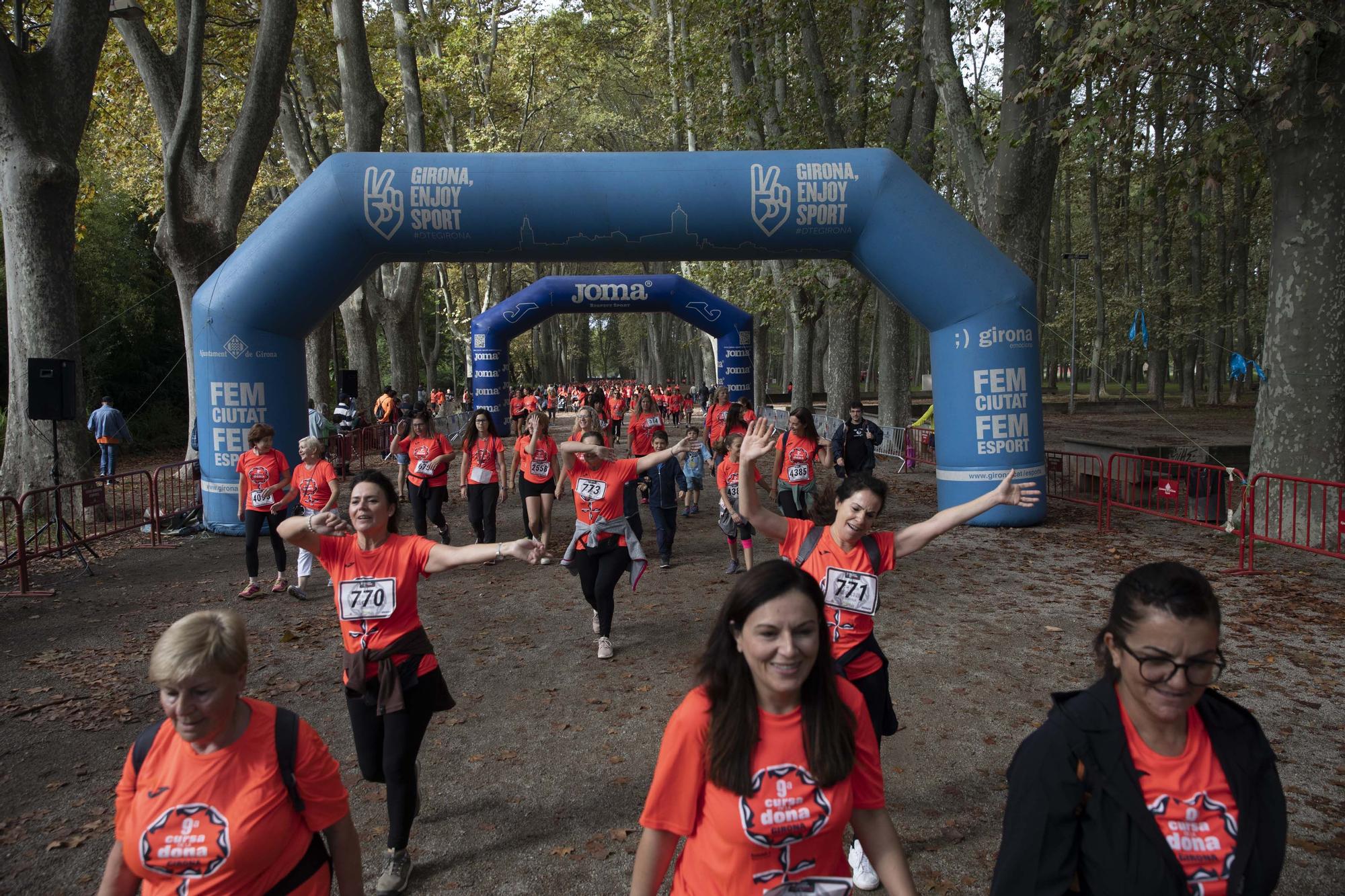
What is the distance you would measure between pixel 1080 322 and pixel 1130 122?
29.5 metres

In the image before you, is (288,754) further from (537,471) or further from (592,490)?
(537,471)

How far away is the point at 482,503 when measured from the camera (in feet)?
34.5

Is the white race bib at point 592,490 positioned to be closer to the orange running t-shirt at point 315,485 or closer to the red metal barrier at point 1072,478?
the orange running t-shirt at point 315,485

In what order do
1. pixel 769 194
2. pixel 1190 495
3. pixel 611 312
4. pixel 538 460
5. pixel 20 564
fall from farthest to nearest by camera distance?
pixel 611 312, pixel 1190 495, pixel 769 194, pixel 538 460, pixel 20 564

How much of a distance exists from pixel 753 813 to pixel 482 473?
8716 millimetres

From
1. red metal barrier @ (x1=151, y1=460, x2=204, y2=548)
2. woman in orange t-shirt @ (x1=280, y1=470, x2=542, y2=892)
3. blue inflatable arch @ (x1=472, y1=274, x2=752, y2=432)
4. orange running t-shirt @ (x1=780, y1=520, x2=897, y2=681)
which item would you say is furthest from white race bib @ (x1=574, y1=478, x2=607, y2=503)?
blue inflatable arch @ (x1=472, y1=274, x2=752, y2=432)

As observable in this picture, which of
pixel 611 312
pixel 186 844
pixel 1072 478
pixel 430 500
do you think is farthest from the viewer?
pixel 611 312

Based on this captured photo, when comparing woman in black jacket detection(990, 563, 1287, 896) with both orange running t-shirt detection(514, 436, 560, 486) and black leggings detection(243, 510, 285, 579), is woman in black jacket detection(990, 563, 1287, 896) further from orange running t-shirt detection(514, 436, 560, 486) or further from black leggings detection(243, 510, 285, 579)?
orange running t-shirt detection(514, 436, 560, 486)

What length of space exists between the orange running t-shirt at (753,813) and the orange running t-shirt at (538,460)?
326 inches

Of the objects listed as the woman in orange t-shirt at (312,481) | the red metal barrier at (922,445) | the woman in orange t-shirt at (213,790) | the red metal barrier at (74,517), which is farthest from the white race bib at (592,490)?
the red metal barrier at (922,445)

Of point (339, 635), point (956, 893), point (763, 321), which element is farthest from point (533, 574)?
point (763, 321)

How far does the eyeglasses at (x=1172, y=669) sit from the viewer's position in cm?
197

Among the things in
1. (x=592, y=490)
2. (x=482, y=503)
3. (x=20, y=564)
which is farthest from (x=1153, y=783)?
(x=20, y=564)

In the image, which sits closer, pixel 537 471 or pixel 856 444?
pixel 537 471
